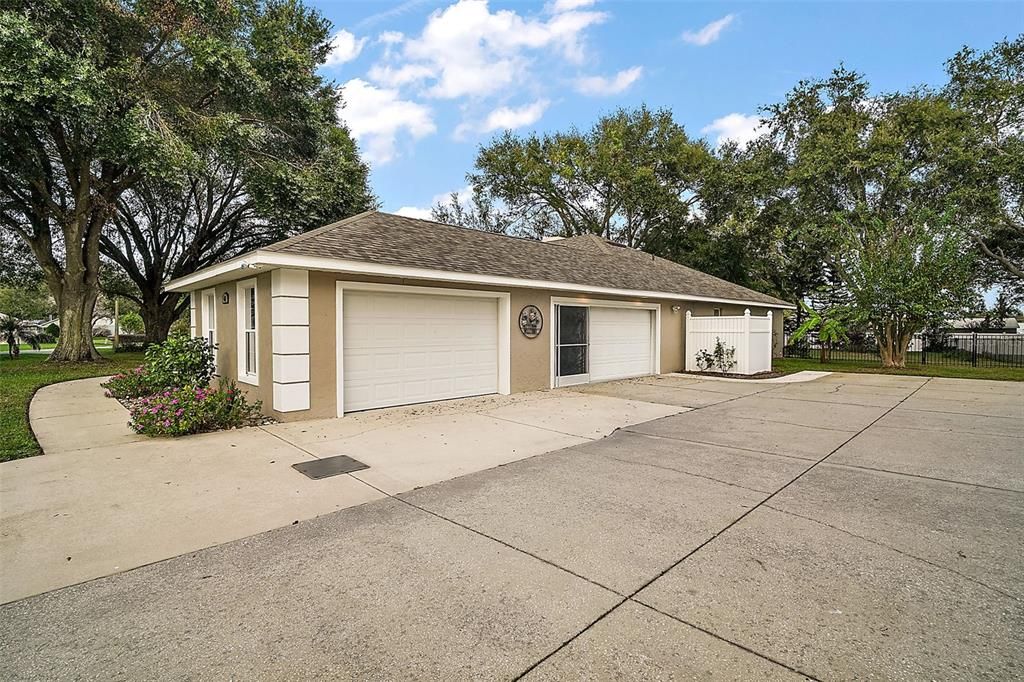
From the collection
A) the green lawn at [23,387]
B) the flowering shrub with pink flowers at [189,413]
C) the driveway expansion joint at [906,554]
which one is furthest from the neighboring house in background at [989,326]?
the green lawn at [23,387]

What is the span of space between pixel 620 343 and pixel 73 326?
54.3ft

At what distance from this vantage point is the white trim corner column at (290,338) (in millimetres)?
7031

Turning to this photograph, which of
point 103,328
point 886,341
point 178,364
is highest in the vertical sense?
point 103,328

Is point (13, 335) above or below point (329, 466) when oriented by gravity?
above

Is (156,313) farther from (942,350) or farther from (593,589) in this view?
A: (942,350)

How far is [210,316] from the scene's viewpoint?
34.9ft

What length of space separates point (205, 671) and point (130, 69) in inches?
620

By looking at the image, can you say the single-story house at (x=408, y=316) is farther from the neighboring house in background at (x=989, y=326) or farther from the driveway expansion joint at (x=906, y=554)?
the neighboring house in background at (x=989, y=326)

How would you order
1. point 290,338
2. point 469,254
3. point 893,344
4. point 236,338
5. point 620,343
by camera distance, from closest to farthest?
point 290,338
point 236,338
point 469,254
point 620,343
point 893,344

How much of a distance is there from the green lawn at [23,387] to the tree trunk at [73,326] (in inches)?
19.7

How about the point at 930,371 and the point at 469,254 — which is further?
the point at 930,371

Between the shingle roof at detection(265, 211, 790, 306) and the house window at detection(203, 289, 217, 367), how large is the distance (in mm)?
2776

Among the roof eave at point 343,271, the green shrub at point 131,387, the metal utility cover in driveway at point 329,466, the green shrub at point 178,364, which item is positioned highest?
the roof eave at point 343,271

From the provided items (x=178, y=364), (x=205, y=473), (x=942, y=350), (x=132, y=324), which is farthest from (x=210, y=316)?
(x=132, y=324)
